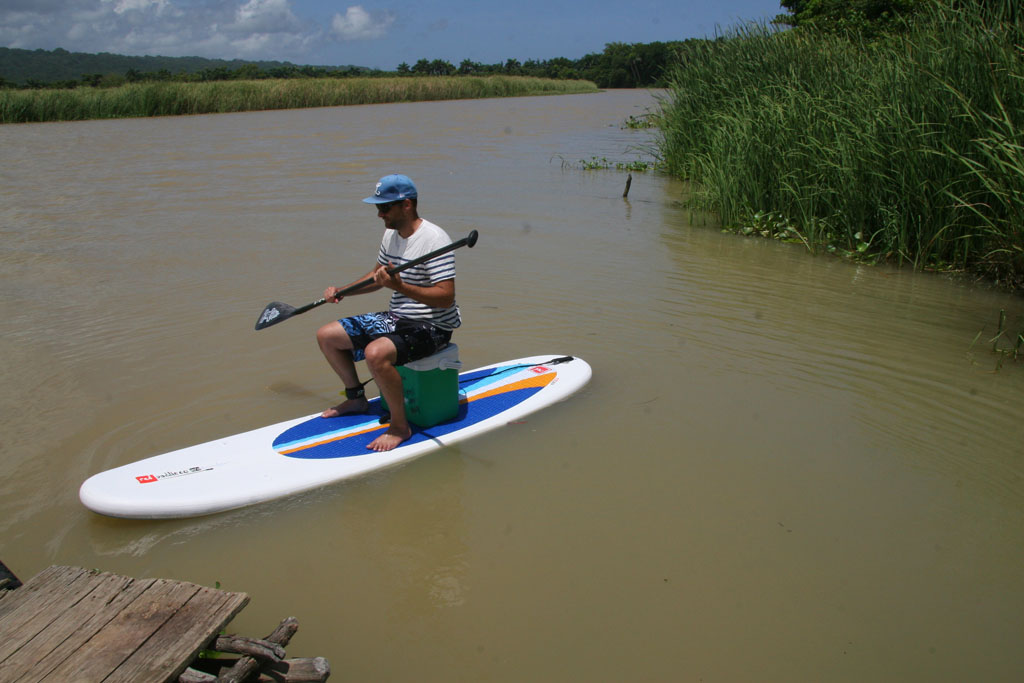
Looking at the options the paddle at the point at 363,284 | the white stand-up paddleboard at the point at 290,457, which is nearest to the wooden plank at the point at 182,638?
the white stand-up paddleboard at the point at 290,457

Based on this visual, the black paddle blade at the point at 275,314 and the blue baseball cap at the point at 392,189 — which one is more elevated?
the blue baseball cap at the point at 392,189

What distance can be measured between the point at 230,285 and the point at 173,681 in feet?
16.8

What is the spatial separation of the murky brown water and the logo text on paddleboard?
0.75 feet

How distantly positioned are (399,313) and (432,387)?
1.42 feet

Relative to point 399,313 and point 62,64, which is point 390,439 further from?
point 62,64

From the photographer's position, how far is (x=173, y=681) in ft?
6.55

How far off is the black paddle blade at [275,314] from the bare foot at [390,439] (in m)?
0.99

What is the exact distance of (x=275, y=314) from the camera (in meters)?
4.40

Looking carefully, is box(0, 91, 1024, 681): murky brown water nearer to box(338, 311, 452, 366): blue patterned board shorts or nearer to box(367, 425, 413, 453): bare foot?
box(367, 425, 413, 453): bare foot

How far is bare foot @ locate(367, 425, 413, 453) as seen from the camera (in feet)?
12.4

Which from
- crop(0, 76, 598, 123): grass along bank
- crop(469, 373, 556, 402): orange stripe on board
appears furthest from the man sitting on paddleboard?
crop(0, 76, 598, 123): grass along bank

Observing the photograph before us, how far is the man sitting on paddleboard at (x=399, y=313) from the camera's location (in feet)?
12.0

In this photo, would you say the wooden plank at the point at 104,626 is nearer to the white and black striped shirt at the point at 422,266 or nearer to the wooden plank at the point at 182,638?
the wooden plank at the point at 182,638

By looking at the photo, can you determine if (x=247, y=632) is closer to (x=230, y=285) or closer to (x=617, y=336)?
(x=617, y=336)
